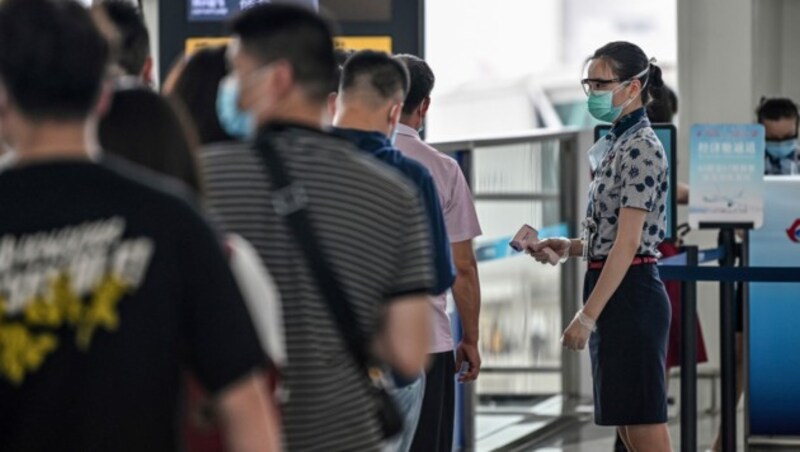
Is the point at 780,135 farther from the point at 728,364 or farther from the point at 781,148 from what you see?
the point at 728,364

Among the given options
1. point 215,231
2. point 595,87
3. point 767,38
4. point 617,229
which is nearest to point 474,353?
point 617,229

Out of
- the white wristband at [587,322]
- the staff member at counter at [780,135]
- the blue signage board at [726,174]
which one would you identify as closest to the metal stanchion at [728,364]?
the blue signage board at [726,174]

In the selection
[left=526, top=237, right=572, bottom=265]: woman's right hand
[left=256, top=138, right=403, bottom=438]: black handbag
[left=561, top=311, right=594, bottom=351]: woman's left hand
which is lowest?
[left=561, top=311, right=594, bottom=351]: woman's left hand

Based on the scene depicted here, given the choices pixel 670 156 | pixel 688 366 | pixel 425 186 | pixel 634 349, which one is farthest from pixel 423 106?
pixel 670 156

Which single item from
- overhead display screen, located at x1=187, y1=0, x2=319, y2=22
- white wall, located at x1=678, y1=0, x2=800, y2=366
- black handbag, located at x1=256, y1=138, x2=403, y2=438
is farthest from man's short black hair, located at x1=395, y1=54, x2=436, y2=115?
white wall, located at x1=678, y1=0, x2=800, y2=366

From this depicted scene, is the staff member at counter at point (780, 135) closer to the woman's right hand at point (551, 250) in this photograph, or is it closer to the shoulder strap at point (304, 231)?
the woman's right hand at point (551, 250)

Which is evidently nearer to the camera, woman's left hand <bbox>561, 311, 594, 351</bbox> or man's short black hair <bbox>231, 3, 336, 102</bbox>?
man's short black hair <bbox>231, 3, 336, 102</bbox>

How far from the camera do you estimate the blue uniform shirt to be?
13.6ft

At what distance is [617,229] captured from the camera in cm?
534

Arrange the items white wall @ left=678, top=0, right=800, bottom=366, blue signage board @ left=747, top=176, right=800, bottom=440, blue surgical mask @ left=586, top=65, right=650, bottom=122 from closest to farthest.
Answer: blue surgical mask @ left=586, top=65, right=650, bottom=122 → blue signage board @ left=747, top=176, right=800, bottom=440 → white wall @ left=678, top=0, right=800, bottom=366

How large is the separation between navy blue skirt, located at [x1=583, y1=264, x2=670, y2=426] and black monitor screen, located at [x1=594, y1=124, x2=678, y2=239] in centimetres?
126

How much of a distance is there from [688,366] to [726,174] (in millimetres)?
1160

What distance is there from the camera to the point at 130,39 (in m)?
3.72

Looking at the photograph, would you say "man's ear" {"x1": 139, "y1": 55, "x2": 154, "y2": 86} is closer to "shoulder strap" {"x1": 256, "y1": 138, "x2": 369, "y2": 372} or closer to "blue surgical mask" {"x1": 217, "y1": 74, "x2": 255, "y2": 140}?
"blue surgical mask" {"x1": 217, "y1": 74, "x2": 255, "y2": 140}
